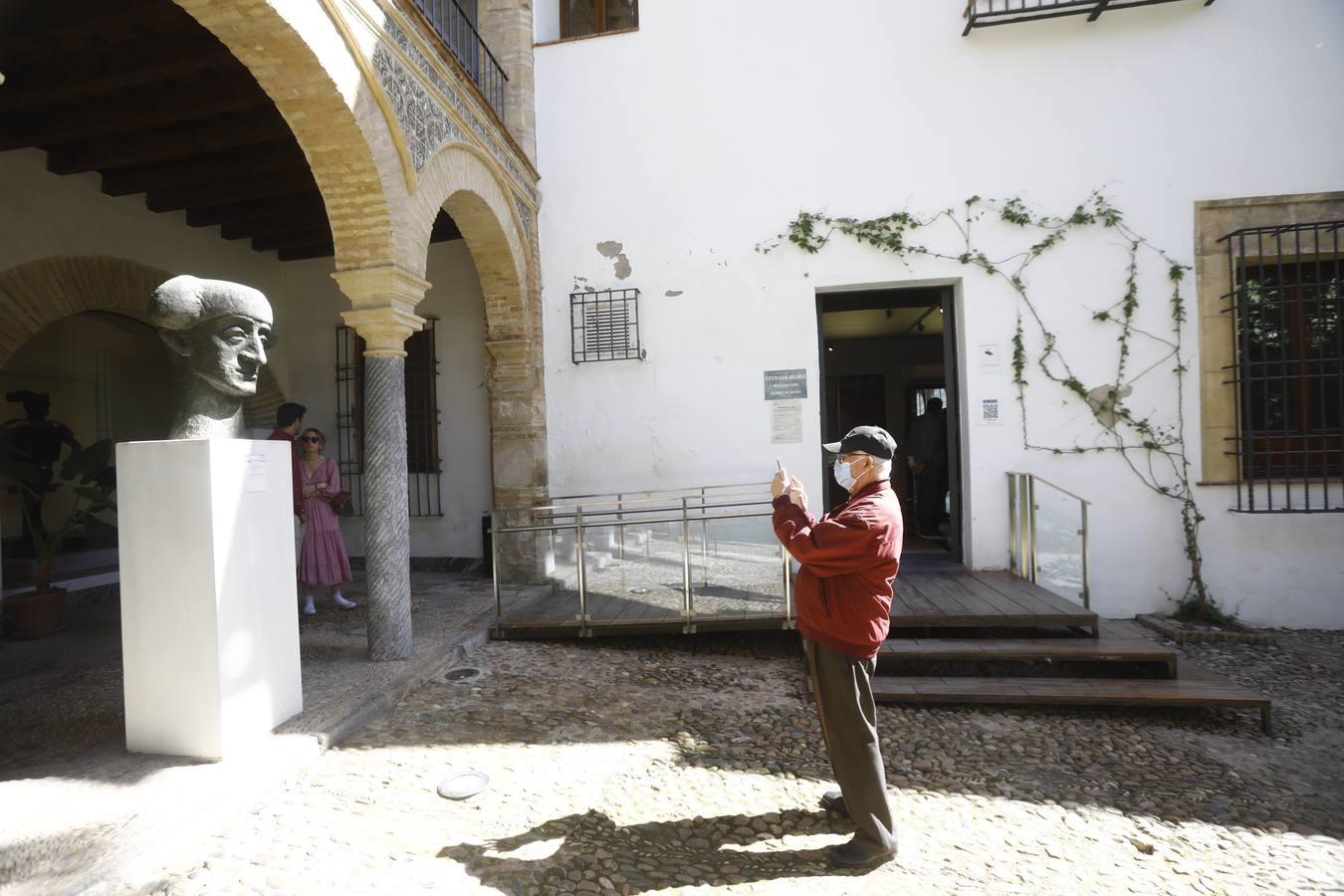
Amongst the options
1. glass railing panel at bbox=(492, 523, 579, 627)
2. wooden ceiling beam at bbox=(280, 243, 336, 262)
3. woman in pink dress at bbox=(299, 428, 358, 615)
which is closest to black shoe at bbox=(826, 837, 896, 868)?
glass railing panel at bbox=(492, 523, 579, 627)

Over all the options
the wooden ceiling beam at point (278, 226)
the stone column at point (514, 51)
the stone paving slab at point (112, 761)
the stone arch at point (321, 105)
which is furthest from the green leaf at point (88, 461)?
the stone column at point (514, 51)

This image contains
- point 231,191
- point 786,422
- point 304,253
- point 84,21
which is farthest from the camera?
point 304,253

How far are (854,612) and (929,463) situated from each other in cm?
533

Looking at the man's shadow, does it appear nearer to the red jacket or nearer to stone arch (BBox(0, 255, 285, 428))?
the red jacket

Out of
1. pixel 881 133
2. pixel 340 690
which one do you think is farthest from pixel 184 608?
pixel 881 133

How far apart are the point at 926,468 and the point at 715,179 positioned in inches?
149

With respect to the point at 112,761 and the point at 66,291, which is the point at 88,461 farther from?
the point at 112,761

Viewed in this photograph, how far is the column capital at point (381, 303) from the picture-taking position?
12.9 ft

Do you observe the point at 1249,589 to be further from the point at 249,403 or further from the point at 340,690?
the point at 249,403

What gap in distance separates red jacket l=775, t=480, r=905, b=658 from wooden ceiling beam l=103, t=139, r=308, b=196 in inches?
204

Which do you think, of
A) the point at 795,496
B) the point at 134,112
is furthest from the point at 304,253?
the point at 795,496

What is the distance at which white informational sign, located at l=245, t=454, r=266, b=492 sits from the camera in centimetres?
293

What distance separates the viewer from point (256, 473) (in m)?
2.98

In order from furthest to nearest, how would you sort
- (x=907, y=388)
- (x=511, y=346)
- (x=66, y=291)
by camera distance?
1. (x=907, y=388)
2. (x=511, y=346)
3. (x=66, y=291)
